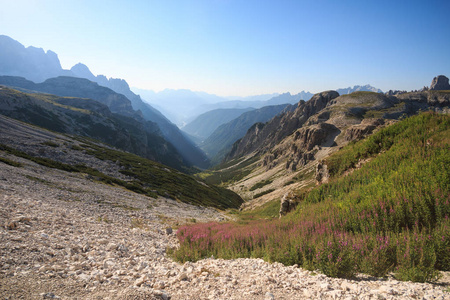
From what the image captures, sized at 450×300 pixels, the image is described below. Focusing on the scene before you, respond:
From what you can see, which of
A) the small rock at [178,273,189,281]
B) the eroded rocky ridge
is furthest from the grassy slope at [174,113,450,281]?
the eroded rocky ridge

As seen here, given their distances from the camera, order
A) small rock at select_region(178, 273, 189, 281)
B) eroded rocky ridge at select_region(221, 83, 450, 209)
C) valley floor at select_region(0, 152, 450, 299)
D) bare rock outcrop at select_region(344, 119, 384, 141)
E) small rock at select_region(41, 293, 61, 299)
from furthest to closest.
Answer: eroded rocky ridge at select_region(221, 83, 450, 209) < bare rock outcrop at select_region(344, 119, 384, 141) < small rock at select_region(178, 273, 189, 281) < valley floor at select_region(0, 152, 450, 299) < small rock at select_region(41, 293, 61, 299)

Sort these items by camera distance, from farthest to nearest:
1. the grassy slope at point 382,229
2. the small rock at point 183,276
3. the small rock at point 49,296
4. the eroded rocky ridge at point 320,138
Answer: the eroded rocky ridge at point 320,138 → the small rock at point 183,276 → the grassy slope at point 382,229 → the small rock at point 49,296

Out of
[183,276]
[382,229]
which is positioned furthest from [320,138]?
[183,276]

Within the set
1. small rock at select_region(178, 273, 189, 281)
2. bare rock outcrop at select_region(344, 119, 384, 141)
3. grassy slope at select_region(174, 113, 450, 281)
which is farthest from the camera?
bare rock outcrop at select_region(344, 119, 384, 141)

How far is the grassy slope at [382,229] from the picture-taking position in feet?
20.2

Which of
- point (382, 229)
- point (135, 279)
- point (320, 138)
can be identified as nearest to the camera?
point (135, 279)

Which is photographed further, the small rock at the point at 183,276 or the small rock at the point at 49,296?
the small rock at the point at 183,276

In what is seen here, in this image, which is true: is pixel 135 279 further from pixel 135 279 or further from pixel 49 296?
pixel 49 296

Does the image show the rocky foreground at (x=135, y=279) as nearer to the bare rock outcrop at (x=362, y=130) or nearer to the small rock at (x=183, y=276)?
the small rock at (x=183, y=276)

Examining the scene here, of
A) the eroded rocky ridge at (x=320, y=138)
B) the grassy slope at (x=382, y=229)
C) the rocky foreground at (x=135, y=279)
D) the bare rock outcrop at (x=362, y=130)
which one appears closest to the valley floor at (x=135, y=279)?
the rocky foreground at (x=135, y=279)

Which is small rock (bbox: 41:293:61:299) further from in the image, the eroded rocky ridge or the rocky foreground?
the eroded rocky ridge

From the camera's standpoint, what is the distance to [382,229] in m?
8.23

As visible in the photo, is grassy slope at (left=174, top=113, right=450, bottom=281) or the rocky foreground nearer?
the rocky foreground

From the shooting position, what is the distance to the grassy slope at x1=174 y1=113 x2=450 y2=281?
617cm
